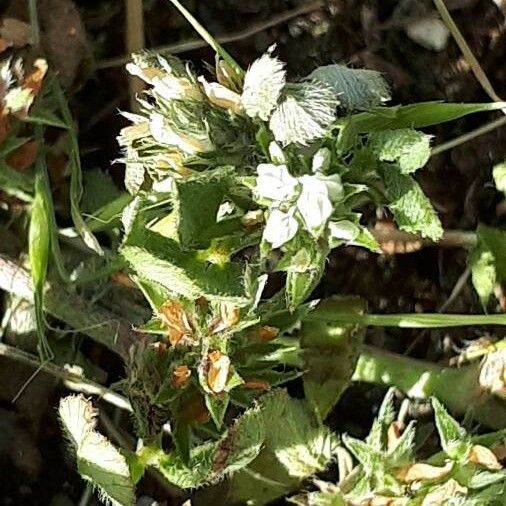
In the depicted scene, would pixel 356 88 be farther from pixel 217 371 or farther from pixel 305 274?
pixel 217 371

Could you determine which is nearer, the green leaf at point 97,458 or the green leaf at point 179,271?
the green leaf at point 179,271

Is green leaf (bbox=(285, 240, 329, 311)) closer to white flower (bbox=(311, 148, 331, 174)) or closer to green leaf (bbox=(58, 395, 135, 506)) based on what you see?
white flower (bbox=(311, 148, 331, 174))

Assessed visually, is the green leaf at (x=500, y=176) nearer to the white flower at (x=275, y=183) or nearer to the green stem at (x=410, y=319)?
the green stem at (x=410, y=319)

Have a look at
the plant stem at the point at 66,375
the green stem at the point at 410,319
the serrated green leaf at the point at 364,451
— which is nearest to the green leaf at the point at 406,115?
the green stem at the point at 410,319

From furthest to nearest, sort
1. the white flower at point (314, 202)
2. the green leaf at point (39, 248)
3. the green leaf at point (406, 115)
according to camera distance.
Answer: the green leaf at point (39, 248), the green leaf at point (406, 115), the white flower at point (314, 202)

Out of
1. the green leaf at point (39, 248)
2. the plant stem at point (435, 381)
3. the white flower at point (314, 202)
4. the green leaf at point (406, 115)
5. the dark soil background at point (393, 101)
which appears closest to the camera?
the white flower at point (314, 202)

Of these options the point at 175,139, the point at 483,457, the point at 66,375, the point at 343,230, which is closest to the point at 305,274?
the point at 343,230
